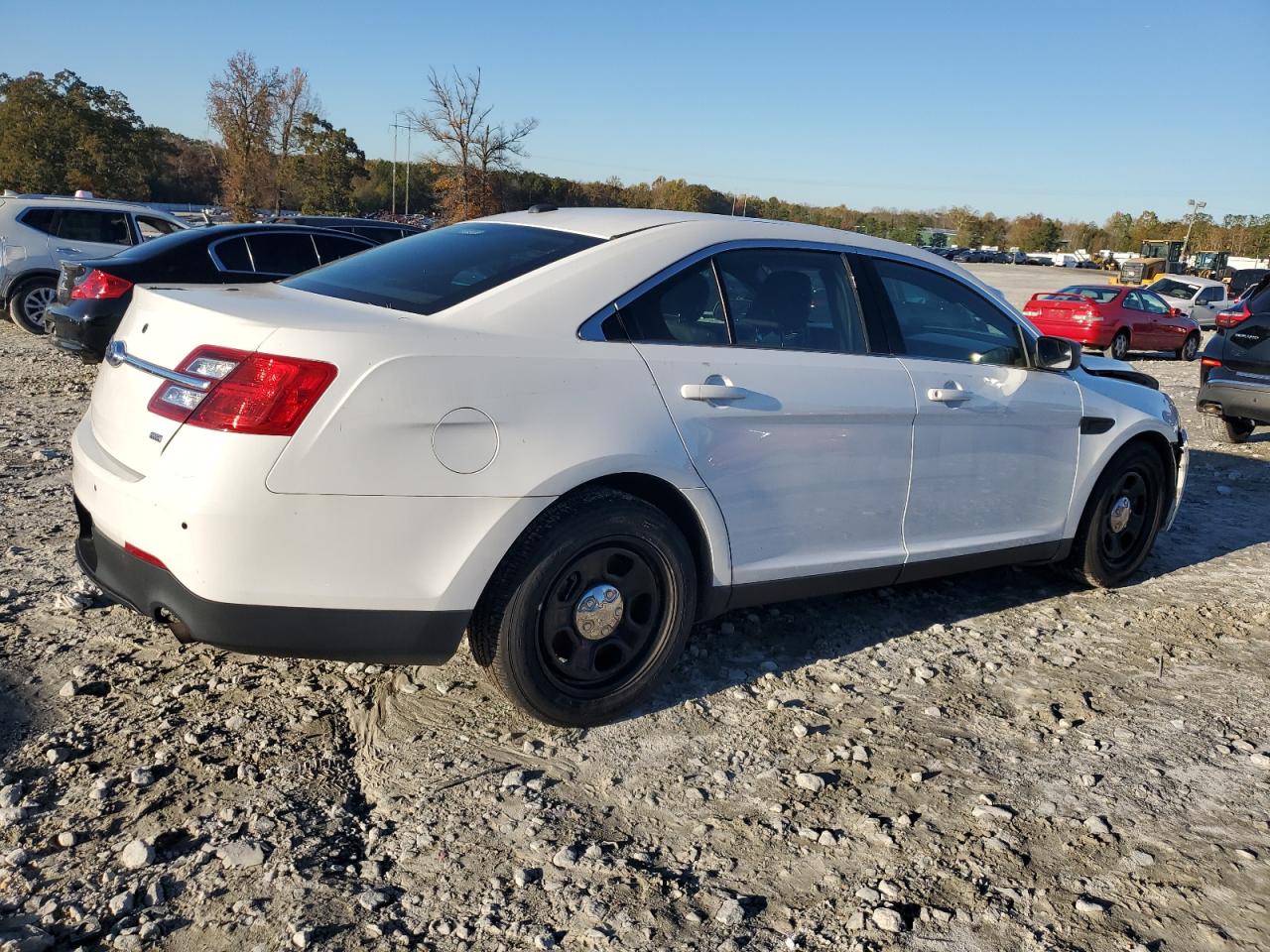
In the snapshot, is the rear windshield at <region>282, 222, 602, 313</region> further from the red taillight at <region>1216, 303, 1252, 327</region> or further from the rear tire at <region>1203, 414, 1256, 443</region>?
the rear tire at <region>1203, 414, 1256, 443</region>

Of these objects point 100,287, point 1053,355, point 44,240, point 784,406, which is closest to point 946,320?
point 1053,355

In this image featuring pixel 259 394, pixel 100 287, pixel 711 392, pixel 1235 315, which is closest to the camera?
pixel 259 394

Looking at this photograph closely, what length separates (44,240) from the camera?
12188 millimetres

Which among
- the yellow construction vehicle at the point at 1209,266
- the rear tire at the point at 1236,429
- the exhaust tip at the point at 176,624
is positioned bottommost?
the rear tire at the point at 1236,429

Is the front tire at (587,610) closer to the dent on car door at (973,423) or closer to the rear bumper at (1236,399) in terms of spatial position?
the dent on car door at (973,423)

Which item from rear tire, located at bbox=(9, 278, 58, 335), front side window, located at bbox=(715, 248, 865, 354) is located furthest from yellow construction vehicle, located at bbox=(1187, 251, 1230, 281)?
front side window, located at bbox=(715, 248, 865, 354)

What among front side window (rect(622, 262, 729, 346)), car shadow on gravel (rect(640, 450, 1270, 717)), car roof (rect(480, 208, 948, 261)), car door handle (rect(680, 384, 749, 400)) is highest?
car roof (rect(480, 208, 948, 261))

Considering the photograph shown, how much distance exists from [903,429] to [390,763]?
2239 millimetres

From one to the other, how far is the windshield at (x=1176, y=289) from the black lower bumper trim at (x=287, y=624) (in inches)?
1103

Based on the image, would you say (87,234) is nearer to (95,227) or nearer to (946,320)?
(95,227)

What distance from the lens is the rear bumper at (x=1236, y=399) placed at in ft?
29.8

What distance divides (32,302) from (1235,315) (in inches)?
517

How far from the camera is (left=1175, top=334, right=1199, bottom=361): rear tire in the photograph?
21781 millimetres

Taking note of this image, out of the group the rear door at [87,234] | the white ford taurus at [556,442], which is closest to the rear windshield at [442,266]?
the white ford taurus at [556,442]
